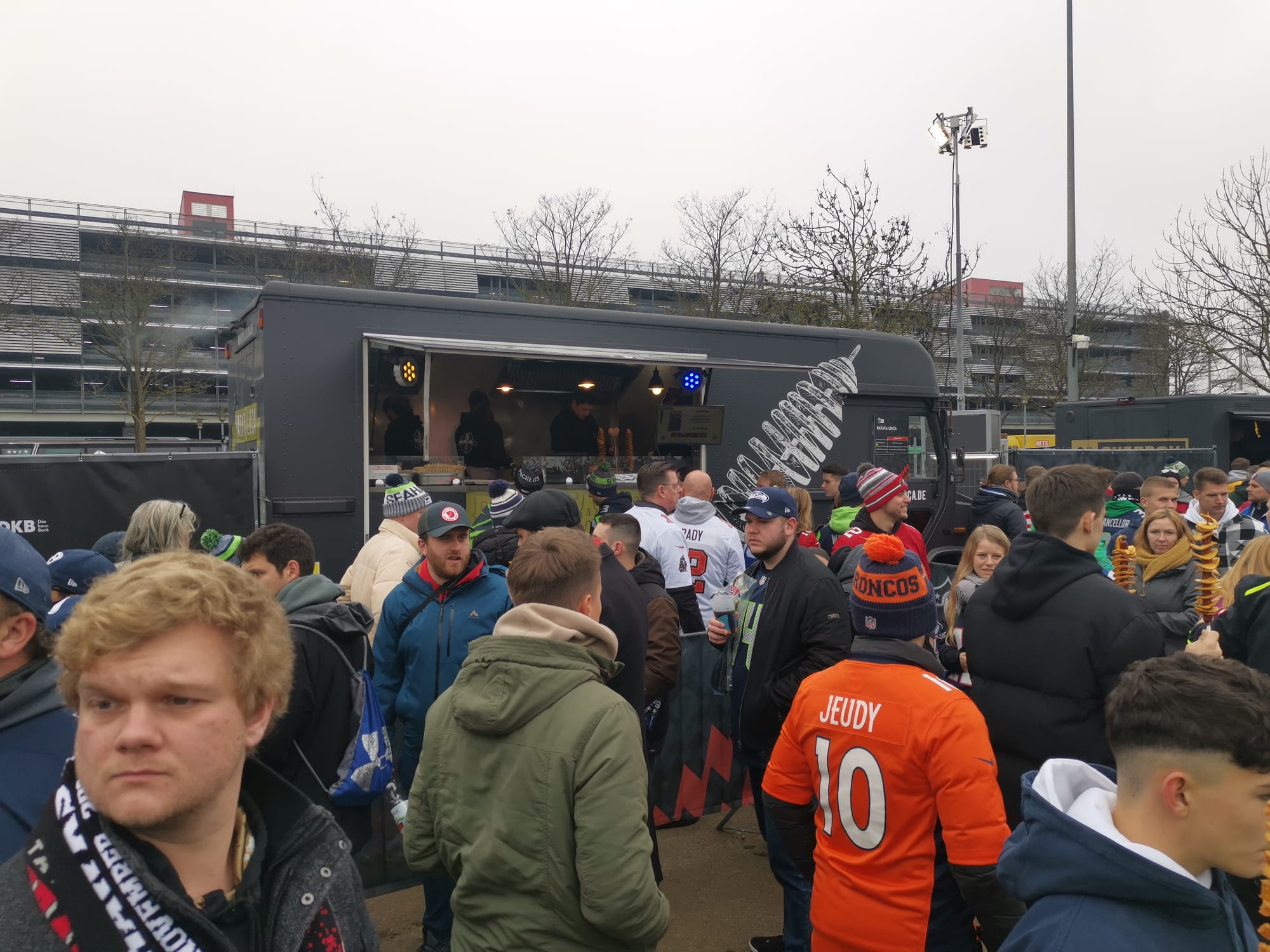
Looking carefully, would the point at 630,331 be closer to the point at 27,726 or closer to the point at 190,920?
the point at 27,726

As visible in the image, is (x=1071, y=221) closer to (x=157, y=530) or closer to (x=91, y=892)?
(x=157, y=530)

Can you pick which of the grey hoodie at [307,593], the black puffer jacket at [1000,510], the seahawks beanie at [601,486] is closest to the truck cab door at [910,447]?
the black puffer jacket at [1000,510]

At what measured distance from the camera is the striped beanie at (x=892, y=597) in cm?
273

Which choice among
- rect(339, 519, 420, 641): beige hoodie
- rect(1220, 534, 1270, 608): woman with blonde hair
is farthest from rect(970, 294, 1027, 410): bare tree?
rect(339, 519, 420, 641): beige hoodie

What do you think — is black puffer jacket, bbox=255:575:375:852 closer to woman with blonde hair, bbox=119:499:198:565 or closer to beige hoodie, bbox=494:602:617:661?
beige hoodie, bbox=494:602:617:661

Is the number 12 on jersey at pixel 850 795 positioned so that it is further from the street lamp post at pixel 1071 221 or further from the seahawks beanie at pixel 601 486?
the street lamp post at pixel 1071 221

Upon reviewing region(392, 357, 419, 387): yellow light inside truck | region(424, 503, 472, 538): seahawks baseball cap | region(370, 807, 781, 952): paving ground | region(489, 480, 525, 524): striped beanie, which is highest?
region(392, 357, 419, 387): yellow light inside truck

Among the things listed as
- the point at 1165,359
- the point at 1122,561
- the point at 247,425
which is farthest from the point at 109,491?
the point at 1165,359

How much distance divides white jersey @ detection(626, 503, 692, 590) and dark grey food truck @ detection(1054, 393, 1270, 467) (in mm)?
14623

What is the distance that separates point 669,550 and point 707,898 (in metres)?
2.24

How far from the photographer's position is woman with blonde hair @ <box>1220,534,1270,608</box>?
3.78 meters

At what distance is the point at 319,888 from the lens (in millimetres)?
1447

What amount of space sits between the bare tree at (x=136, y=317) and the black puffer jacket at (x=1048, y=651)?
862 inches

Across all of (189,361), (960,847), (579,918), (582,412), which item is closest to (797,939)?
(960,847)
